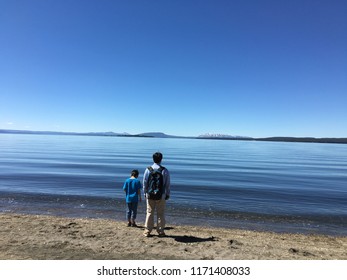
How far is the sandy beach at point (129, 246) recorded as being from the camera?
22.4ft

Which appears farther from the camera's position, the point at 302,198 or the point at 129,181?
the point at 302,198

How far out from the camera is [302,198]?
806 inches

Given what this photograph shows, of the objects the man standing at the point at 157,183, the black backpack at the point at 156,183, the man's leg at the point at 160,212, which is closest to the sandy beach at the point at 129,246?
the man's leg at the point at 160,212

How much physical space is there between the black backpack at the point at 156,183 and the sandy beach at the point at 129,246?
4.56 feet

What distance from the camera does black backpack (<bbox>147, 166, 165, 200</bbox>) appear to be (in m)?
→ 8.28

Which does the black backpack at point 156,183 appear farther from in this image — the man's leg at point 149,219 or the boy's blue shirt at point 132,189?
the boy's blue shirt at point 132,189

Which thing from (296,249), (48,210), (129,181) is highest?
(129,181)

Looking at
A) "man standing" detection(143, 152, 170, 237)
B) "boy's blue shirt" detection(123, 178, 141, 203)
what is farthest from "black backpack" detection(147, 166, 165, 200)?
"boy's blue shirt" detection(123, 178, 141, 203)

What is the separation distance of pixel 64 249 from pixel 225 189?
56.5 ft

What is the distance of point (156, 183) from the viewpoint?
829 cm

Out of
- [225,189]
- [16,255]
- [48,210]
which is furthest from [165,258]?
[225,189]

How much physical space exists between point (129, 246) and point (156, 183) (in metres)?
1.93
